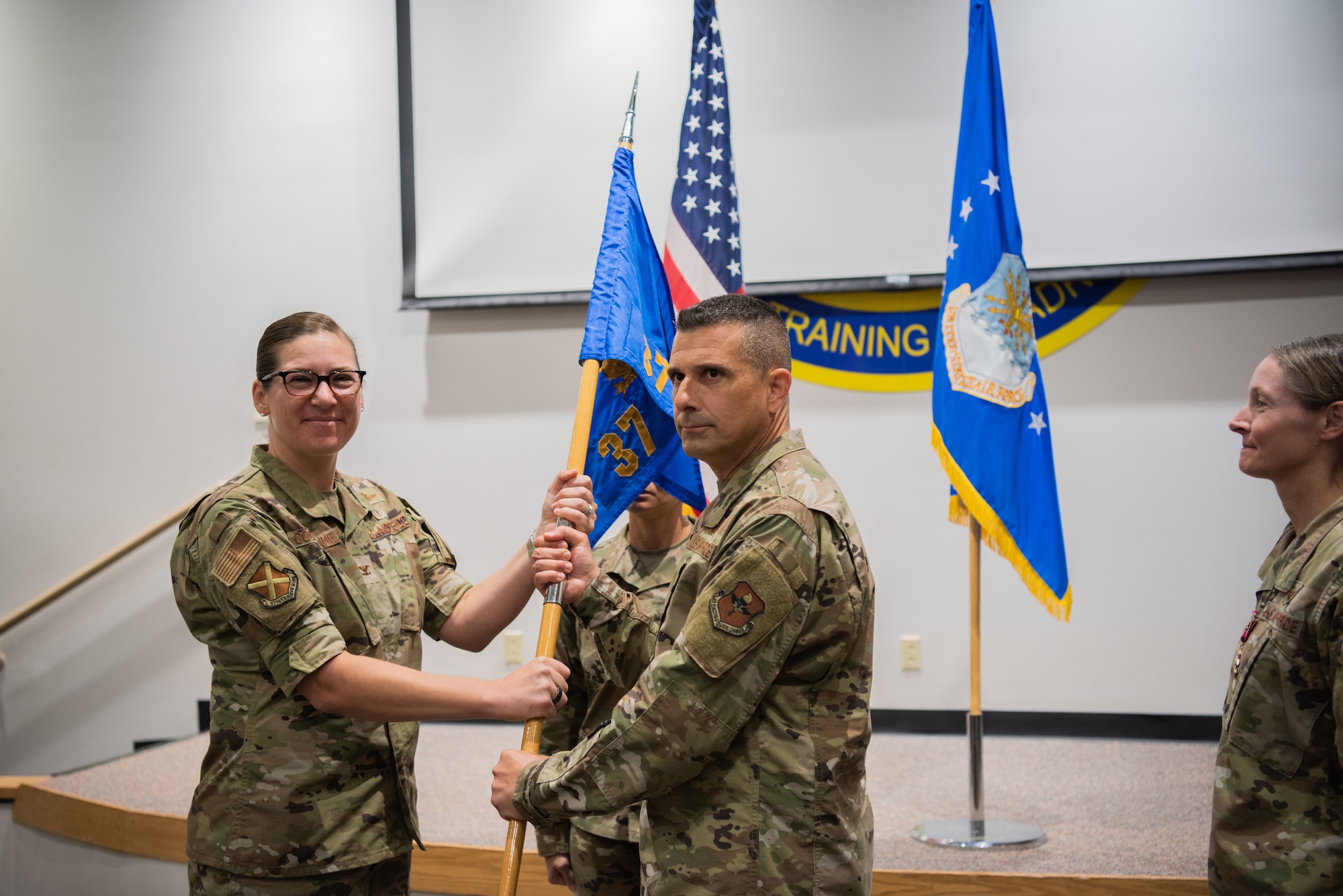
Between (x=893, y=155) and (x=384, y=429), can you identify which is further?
(x=384, y=429)

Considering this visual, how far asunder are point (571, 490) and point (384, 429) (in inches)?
115

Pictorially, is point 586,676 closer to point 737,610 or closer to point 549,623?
point 549,623

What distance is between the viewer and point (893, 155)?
13.5 ft

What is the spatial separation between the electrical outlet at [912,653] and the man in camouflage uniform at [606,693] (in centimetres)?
207

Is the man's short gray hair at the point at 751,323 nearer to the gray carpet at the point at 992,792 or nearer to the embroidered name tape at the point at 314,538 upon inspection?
the embroidered name tape at the point at 314,538

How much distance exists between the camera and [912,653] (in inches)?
163

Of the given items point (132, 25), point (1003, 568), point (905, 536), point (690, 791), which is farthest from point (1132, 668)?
point (132, 25)

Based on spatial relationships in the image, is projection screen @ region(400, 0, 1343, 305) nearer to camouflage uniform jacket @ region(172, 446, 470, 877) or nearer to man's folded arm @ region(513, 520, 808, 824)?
camouflage uniform jacket @ region(172, 446, 470, 877)

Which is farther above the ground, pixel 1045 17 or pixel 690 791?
pixel 1045 17

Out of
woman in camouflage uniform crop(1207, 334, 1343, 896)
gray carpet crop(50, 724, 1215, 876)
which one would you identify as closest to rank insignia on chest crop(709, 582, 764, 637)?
woman in camouflage uniform crop(1207, 334, 1343, 896)

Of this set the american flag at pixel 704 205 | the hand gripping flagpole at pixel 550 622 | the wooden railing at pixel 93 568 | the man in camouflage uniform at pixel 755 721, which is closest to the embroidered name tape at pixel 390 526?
the hand gripping flagpole at pixel 550 622

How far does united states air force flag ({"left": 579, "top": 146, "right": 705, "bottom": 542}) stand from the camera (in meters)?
2.06

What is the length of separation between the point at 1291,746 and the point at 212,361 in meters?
4.38

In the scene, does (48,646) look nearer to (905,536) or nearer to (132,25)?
(132,25)
